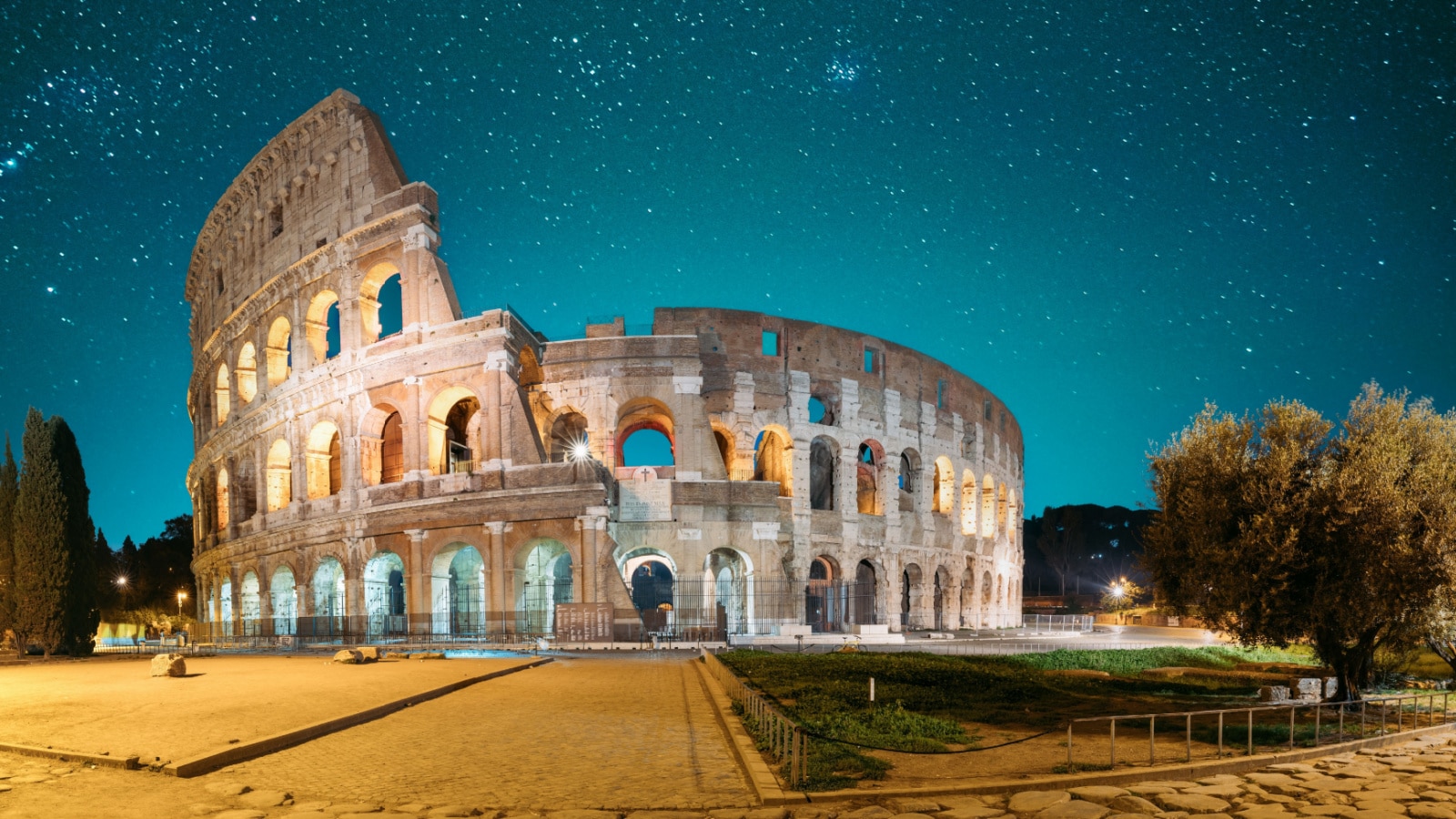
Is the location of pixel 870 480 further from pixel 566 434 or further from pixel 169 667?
pixel 169 667

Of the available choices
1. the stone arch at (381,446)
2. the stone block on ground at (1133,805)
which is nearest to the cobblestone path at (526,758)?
the stone block on ground at (1133,805)

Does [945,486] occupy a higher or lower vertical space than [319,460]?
lower

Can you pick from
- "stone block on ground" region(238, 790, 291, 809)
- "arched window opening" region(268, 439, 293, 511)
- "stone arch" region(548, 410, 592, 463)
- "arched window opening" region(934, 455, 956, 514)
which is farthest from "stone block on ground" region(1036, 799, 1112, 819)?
"arched window opening" region(934, 455, 956, 514)

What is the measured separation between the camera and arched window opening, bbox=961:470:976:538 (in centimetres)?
4134

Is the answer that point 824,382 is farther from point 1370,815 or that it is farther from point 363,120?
point 1370,815

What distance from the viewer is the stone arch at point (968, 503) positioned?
41344 mm

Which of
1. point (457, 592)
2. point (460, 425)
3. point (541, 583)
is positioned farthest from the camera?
point (460, 425)

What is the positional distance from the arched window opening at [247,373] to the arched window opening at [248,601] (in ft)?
22.7

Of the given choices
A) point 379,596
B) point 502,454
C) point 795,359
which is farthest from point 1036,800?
point 795,359

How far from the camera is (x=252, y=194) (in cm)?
3644

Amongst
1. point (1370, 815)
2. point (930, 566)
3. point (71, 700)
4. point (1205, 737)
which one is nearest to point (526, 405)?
point (71, 700)

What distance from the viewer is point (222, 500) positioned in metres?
38.9

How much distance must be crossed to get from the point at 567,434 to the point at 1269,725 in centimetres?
2755

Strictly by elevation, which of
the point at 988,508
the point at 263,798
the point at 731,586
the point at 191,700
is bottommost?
the point at 731,586
